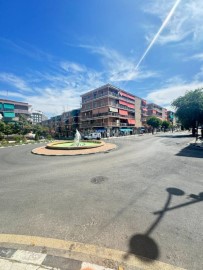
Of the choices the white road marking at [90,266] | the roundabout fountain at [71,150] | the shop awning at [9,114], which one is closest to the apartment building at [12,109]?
the shop awning at [9,114]

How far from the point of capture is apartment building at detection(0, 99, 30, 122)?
50.9 metres

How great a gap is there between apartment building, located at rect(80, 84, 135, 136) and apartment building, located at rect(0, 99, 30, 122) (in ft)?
75.7

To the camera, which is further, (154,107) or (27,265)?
(154,107)

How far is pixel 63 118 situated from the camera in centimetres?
8031

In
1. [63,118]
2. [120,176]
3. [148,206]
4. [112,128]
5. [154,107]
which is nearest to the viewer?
[148,206]

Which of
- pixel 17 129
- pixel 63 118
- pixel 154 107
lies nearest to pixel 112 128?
pixel 17 129

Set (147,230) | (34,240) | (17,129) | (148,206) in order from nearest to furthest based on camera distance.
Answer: (34,240)
(147,230)
(148,206)
(17,129)

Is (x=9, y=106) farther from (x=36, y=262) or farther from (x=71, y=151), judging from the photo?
(x=36, y=262)

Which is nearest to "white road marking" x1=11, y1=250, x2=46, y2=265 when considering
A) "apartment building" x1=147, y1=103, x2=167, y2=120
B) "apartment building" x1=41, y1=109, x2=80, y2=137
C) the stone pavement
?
the stone pavement

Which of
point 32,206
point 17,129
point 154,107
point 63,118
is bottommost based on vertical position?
point 32,206

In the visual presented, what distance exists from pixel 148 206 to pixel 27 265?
3.27 meters

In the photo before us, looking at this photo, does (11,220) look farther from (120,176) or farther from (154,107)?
(154,107)

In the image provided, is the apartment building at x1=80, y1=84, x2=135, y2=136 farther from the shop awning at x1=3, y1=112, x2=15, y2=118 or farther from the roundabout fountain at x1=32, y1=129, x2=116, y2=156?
the roundabout fountain at x1=32, y1=129, x2=116, y2=156

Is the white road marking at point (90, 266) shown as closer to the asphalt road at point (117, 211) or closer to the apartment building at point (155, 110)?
the asphalt road at point (117, 211)
